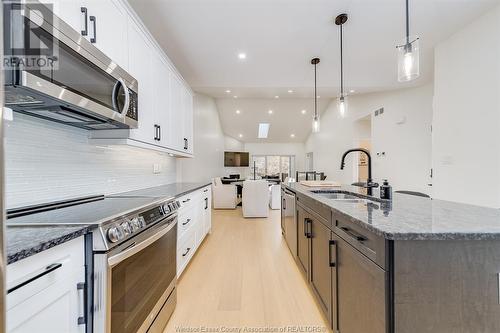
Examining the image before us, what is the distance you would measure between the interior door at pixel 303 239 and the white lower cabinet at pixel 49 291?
159 cm

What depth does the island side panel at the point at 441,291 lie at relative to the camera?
83 cm

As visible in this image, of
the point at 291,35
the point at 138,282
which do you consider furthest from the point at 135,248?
the point at 291,35

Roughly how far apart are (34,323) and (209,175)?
6227 mm

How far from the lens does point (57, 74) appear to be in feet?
3.27

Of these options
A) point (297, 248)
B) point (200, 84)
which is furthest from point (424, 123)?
point (200, 84)

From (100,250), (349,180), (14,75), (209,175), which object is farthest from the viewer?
(209,175)

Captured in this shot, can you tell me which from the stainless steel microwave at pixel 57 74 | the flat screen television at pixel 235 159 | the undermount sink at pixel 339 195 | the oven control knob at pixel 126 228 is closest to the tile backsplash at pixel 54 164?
the stainless steel microwave at pixel 57 74

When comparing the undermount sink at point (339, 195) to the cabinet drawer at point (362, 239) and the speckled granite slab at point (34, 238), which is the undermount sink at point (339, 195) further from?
the speckled granite slab at point (34, 238)

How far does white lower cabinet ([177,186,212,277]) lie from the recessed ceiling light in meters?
7.27

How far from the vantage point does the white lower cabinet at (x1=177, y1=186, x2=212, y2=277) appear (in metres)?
2.21

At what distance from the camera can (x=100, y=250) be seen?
93 centimetres

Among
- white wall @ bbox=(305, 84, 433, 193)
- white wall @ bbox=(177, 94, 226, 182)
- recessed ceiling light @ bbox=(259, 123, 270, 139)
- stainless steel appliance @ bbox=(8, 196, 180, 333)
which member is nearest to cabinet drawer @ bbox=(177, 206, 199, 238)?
stainless steel appliance @ bbox=(8, 196, 180, 333)

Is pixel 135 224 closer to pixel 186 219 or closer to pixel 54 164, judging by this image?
pixel 54 164

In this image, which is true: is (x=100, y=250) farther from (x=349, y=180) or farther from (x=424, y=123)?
(x=349, y=180)
